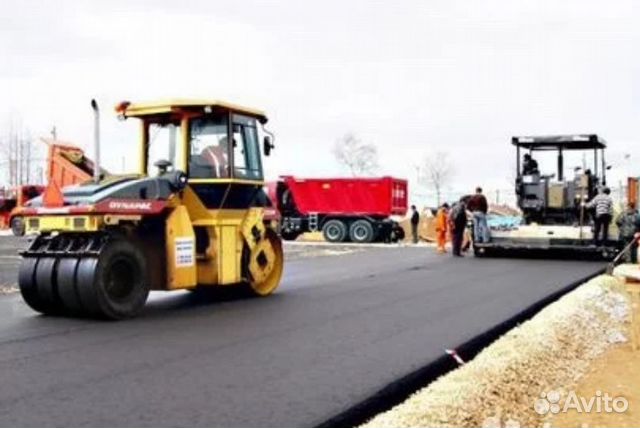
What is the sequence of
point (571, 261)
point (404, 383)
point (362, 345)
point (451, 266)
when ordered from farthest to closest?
point (571, 261), point (451, 266), point (362, 345), point (404, 383)

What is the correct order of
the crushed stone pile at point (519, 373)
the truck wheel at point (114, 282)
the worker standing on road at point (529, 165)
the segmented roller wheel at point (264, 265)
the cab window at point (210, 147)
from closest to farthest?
the crushed stone pile at point (519, 373) → the truck wheel at point (114, 282) → the cab window at point (210, 147) → the segmented roller wheel at point (264, 265) → the worker standing on road at point (529, 165)

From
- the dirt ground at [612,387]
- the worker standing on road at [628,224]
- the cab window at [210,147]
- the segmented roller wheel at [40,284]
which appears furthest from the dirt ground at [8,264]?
the worker standing on road at [628,224]

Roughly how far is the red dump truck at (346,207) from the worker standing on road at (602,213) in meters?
11.8

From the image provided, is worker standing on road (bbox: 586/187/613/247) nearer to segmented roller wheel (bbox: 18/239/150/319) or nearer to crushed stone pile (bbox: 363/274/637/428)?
crushed stone pile (bbox: 363/274/637/428)

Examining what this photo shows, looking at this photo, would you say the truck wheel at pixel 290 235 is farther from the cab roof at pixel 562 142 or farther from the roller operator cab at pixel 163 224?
the roller operator cab at pixel 163 224

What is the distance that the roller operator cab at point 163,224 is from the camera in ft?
26.2

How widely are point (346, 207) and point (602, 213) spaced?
1298 cm

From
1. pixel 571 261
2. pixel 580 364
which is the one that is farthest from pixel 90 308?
pixel 571 261

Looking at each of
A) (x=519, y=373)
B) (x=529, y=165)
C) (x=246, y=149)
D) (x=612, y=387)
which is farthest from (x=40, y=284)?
(x=529, y=165)

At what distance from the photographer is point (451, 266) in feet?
49.3

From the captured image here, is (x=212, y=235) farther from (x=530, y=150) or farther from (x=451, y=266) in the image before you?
(x=530, y=150)

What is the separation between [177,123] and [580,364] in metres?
5.30

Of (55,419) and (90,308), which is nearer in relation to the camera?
(55,419)

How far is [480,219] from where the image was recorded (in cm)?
1764
